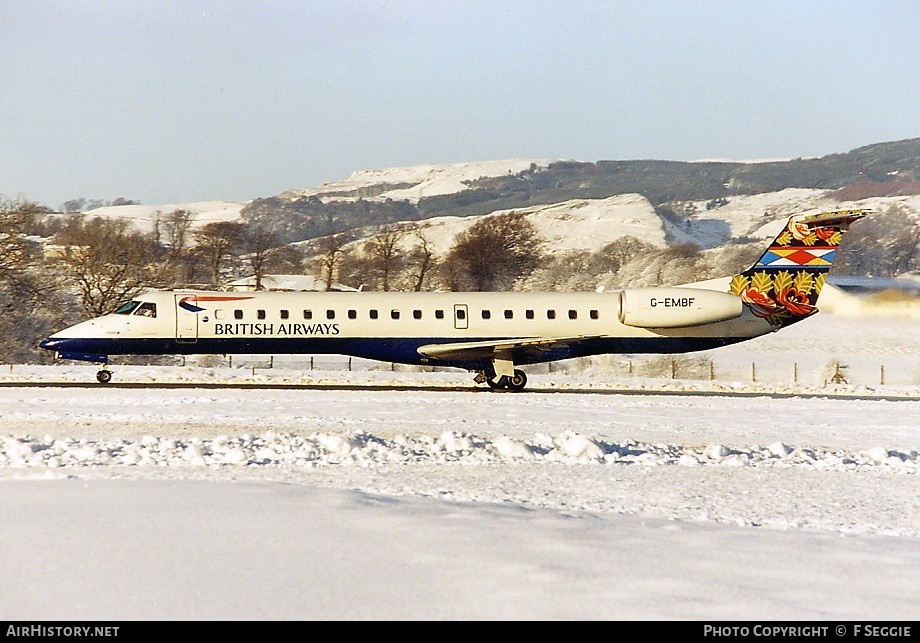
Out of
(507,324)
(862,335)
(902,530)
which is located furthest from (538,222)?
(902,530)

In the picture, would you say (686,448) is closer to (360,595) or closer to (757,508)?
(757,508)

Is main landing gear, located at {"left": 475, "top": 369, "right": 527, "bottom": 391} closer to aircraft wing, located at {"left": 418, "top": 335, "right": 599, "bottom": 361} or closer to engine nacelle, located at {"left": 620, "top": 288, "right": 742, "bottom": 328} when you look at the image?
aircraft wing, located at {"left": 418, "top": 335, "right": 599, "bottom": 361}

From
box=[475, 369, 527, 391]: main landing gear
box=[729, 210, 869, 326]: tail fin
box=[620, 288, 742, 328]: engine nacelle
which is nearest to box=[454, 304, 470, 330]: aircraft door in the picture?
box=[475, 369, 527, 391]: main landing gear

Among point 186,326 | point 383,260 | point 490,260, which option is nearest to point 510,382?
point 186,326

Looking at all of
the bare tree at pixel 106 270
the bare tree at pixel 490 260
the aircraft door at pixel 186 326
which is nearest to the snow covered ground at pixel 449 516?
the aircraft door at pixel 186 326

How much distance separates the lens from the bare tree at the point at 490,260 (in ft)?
250

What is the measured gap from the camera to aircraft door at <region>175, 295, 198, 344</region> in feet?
96.9

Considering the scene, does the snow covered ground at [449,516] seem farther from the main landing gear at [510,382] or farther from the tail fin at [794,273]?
the tail fin at [794,273]

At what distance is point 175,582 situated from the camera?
23.8 feet

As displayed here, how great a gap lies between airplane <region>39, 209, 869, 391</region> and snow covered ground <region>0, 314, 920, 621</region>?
293 inches

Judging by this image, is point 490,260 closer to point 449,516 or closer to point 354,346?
point 354,346

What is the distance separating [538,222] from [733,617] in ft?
471

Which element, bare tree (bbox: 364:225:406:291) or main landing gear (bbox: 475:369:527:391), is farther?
bare tree (bbox: 364:225:406:291)

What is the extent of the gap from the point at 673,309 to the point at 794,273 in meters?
4.00
